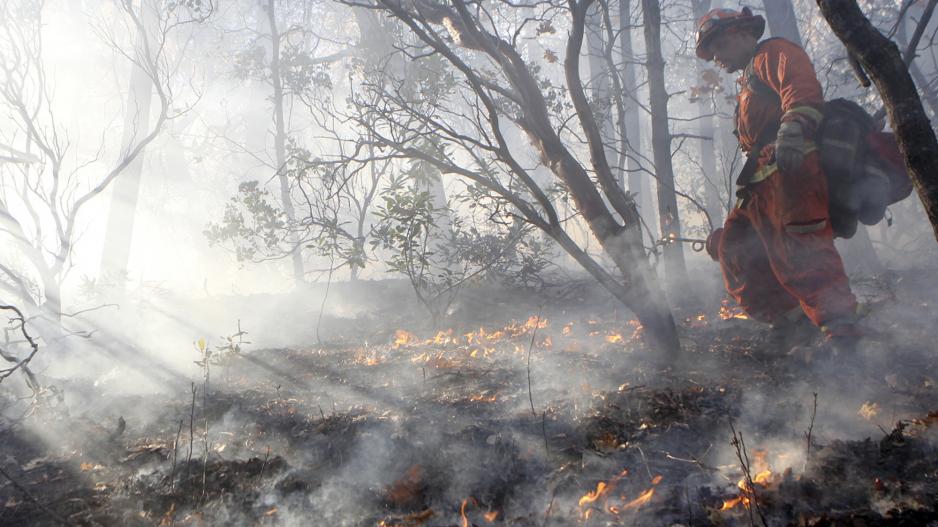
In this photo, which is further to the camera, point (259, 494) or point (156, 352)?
point (156, 352)

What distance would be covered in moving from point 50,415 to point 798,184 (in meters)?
5.52

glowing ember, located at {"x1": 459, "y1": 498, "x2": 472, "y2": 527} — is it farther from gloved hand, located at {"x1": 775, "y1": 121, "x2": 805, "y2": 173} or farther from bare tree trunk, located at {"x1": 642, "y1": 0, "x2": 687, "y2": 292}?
bare tree trunk, located at {"x1": 642, "y1": 0, "x2": 687, "y2": 292}

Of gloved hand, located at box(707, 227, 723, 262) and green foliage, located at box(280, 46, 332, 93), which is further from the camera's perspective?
green foliage, located at box(280, 46, 332, 93)

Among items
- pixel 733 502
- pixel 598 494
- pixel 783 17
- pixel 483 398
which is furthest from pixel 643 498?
pixel 783 17

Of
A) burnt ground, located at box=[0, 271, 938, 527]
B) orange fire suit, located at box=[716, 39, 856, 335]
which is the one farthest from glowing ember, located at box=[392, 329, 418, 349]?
orange fire suit, located at box=[716, 39, 856, 335]

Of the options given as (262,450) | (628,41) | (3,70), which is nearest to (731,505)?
(262,450)

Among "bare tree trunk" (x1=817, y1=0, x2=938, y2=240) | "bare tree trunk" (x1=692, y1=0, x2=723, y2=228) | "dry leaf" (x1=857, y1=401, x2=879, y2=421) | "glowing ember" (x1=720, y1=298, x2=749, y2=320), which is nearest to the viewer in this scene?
"bare tree trunk" (x1=817, y1=0, x2=938, y2=240)

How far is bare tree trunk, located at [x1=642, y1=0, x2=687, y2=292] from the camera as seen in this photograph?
6496mm

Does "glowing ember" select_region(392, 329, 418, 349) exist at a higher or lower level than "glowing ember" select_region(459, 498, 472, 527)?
higher

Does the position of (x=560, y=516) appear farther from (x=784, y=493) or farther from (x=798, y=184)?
(x=798, y=184)

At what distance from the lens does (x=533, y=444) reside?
2.96m

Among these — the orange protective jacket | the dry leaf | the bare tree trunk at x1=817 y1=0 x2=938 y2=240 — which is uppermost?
the orange protective jacket

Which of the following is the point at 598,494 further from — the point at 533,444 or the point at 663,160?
the point at 663,160

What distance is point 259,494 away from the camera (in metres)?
2.78
